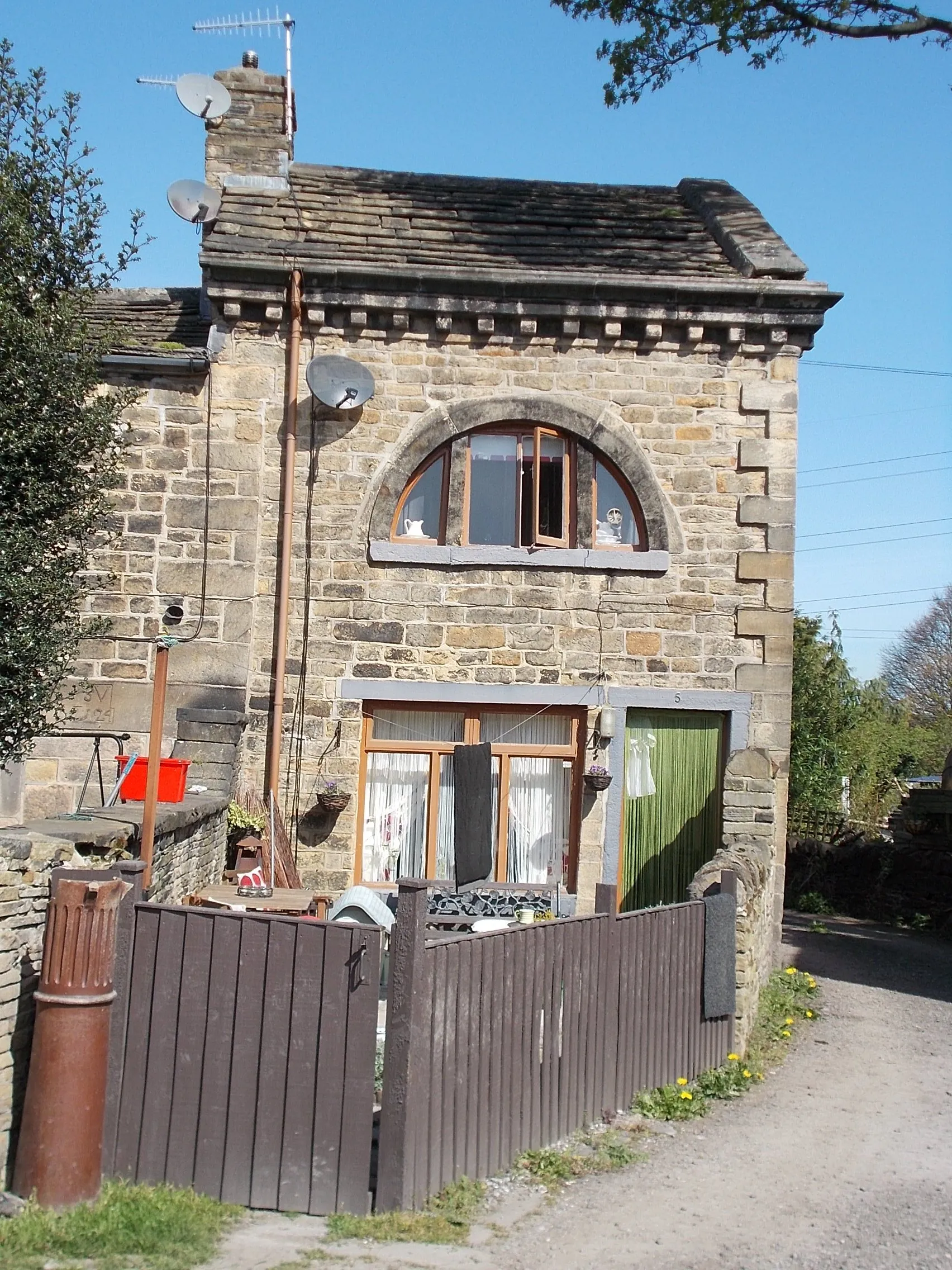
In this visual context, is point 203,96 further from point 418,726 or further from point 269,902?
point 269,902

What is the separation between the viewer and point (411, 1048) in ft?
18.3

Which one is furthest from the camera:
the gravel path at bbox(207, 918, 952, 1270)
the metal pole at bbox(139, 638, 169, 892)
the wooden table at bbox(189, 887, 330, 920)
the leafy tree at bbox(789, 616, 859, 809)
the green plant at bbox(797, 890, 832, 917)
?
the leafy tree at bbox(789, 616, 859, 809)

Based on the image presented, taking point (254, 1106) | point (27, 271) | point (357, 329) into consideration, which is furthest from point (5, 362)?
point (254, 1106)

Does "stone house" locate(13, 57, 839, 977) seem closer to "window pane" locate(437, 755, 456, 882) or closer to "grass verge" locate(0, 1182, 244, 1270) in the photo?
"window pane" locate(437, 755, 456, 882)

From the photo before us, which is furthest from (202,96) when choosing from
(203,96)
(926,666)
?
(926,666)

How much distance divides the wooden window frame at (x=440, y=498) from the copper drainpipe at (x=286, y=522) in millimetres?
968

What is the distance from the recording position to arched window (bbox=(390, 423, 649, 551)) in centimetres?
1130

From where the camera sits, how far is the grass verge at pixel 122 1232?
4.98 m

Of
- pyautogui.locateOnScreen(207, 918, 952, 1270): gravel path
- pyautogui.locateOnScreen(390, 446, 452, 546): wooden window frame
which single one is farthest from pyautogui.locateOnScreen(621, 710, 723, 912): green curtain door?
pyautogui.locateOnScreen(390, 446, 452, 546): wooden window frame

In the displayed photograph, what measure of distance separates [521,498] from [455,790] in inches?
109

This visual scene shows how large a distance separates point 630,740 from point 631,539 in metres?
1.85

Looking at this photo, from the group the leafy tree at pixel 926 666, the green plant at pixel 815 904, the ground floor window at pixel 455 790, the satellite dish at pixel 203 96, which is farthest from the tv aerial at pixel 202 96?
the leafy tree at pixel 926 666

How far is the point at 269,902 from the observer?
28.8 feet

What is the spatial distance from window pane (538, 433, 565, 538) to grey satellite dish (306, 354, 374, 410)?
1.71 m
